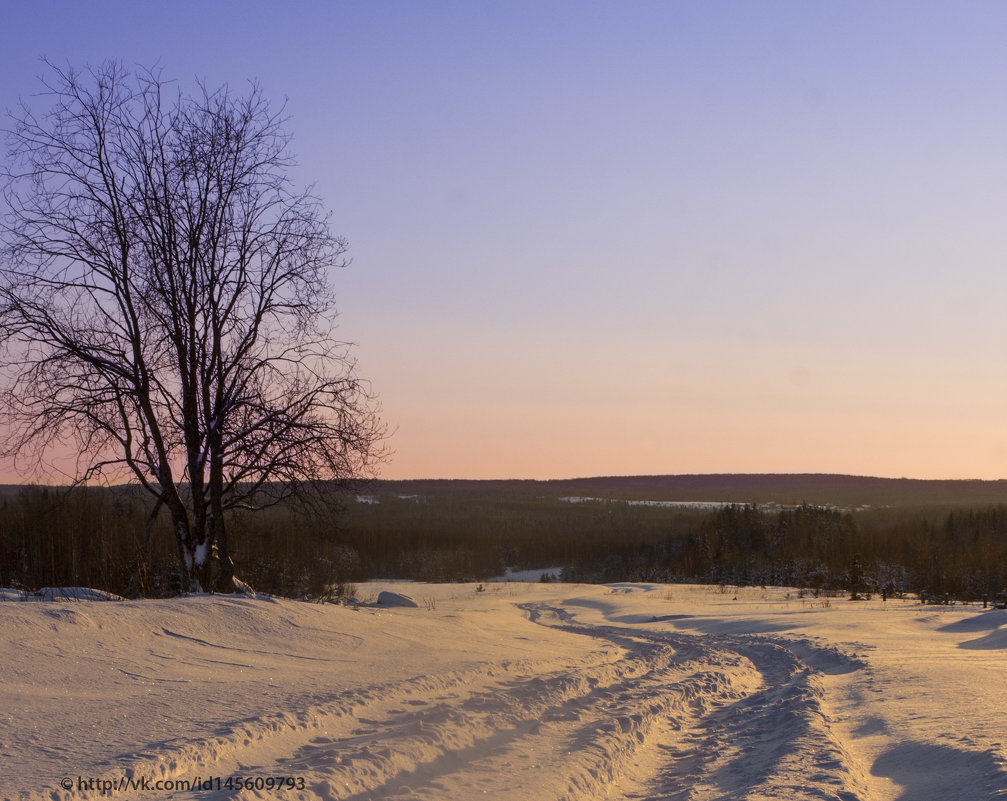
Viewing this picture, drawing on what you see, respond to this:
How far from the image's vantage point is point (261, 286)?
587 inches

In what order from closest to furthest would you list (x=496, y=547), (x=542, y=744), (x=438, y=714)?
(x=542, y=744) < (x=438, y=714) < (x=496, y=547)

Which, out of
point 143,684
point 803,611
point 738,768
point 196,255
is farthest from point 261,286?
point 803,611

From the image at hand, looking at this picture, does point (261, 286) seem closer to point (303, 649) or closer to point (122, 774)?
point (303, 649)

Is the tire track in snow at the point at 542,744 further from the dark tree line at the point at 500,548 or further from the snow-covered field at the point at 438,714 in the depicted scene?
the dark tree line at the point at 500,548

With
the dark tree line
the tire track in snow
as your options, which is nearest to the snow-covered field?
the tire track in snow

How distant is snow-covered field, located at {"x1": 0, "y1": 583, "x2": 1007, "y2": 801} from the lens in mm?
5188

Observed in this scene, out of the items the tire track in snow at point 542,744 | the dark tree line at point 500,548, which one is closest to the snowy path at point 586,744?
the tire track in snow at point 542,744

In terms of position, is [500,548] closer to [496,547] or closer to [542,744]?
[496,547]

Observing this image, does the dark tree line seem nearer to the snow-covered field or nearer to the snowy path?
the snow-covered field

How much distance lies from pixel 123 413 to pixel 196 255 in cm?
285

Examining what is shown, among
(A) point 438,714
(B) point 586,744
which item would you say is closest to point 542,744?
(B) point 586,744

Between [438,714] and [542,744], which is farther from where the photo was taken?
[438,714]

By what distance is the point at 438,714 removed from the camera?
6.91 metres

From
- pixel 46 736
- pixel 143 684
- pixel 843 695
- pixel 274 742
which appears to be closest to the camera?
pixel 46 736
